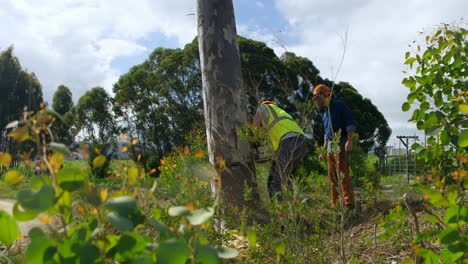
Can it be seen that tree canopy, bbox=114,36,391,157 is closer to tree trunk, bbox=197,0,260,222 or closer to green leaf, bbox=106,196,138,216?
tree trunk, bbox=197,0,260,222

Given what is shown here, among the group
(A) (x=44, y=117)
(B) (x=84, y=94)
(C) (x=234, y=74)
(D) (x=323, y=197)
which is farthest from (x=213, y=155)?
(B) (x=84, y=94)

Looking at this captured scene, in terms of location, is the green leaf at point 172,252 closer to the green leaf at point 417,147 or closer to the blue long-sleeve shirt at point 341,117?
the green leaf at point 417,147

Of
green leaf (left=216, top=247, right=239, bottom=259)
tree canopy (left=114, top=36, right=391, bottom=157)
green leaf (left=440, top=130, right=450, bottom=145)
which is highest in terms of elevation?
tree canopy (left=114, top=36, right=391, bottom=157)

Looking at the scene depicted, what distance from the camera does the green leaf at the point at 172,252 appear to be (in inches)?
28.3

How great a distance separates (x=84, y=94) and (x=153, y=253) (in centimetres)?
2450

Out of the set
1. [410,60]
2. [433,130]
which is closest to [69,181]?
[433,130]

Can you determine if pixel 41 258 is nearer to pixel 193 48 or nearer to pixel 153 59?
pixel 193 48

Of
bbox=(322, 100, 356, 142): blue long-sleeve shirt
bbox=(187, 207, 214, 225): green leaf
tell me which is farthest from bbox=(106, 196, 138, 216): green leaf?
bbox=(322, 100, 356, 142): blue long-sleeve shirt

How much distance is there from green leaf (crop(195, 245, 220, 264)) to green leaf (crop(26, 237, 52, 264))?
0.25 meters

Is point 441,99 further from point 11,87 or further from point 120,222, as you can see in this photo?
point 11,87

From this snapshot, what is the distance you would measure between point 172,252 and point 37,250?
233 mm

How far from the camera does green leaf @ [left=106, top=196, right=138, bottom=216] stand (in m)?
0.77

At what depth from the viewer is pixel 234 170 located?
3.58m

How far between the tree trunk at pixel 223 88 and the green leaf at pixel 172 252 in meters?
2.81
